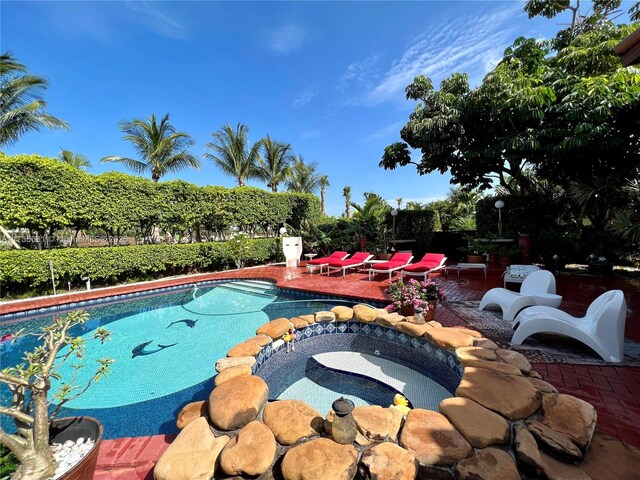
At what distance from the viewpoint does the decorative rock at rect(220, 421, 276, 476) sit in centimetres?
181

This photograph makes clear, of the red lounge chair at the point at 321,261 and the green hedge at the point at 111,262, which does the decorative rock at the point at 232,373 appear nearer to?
the red lounge chair at the point at 321,261

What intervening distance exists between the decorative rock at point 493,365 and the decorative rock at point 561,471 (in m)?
1.05

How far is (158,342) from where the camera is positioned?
18.4 ft

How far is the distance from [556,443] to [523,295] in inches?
149

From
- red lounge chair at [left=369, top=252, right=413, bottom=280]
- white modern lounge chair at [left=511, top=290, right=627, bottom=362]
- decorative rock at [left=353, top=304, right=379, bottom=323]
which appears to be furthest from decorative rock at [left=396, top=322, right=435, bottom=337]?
red lounge chair at [left=369, top=252, right=413, bottom=280]

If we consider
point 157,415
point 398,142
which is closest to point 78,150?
point 398,142

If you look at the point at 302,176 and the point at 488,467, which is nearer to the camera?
the point at 488,467

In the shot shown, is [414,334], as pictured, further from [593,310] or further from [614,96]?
[614,96]

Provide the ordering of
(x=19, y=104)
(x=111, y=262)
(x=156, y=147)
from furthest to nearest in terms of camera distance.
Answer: (x=156, y=147) → (x=19, y=104) → (x=111, y=262)

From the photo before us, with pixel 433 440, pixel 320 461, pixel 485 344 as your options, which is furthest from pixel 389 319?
pixel 320 461

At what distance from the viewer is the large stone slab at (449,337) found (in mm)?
3396

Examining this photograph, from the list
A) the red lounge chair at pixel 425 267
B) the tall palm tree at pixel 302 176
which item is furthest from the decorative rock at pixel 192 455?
the tall palm tree at pixel 302 176

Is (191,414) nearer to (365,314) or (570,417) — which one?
(365,314)

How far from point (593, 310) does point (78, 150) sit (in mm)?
34702
